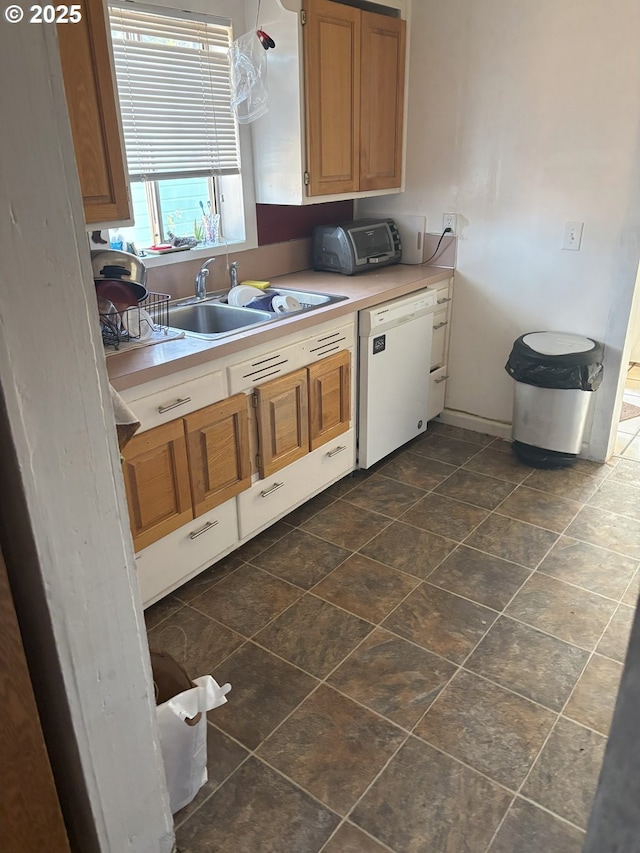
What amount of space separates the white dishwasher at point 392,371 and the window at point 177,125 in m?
0.83

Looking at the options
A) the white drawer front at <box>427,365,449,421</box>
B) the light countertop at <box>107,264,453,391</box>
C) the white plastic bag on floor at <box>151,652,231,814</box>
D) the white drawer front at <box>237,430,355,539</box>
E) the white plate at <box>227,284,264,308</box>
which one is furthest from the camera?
the white drawer front at <box>427,365,449,421</box>

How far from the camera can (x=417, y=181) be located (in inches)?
140

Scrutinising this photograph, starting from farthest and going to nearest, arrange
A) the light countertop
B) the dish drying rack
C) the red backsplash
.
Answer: the red backsplash, the dish drying rack, the light countertop

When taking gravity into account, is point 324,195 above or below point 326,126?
below

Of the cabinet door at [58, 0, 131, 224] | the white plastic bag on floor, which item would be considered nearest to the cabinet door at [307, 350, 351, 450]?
the cabinet door at [58, 0, 131, 224]

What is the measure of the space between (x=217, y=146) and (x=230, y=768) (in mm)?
2478

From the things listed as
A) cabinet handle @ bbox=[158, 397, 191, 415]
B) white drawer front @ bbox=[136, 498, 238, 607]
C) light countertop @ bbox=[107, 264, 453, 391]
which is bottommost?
white drawer front @ bbox=[136, 498, 238, 607]

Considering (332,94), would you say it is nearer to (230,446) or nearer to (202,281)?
(202,281)

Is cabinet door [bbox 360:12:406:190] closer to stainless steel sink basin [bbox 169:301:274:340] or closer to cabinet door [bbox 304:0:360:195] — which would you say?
cabinet door [bbox 304:0:360:195]

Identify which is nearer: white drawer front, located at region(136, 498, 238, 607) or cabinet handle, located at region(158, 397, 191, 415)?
cabinet handle, located at region(158, 397, 191, 415)

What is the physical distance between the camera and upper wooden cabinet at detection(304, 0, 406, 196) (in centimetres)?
280

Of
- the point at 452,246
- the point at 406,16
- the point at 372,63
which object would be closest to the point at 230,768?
the point at 452,246

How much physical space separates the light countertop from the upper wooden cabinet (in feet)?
1.43

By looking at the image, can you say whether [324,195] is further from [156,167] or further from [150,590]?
[150,590]
